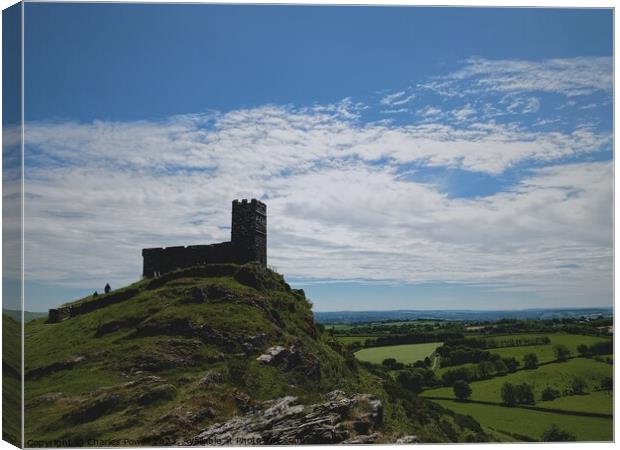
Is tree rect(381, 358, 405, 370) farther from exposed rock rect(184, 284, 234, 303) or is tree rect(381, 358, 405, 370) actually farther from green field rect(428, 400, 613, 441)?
exposed rock rect(184, 284, 234, 303)

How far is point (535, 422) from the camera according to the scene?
116 ft

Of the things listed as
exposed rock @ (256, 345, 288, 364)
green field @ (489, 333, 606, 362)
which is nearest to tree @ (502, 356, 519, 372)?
green field @ (489, 333, 606, 362)

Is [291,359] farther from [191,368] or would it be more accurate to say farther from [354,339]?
[354,339]

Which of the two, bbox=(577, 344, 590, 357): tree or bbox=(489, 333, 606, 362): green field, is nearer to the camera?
bbox=(577, 344, 590, 357): tree

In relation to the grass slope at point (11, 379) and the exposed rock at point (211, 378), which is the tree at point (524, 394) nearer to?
the exposed rock at point (211, 378)

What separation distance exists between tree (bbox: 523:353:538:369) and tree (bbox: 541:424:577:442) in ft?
30.0

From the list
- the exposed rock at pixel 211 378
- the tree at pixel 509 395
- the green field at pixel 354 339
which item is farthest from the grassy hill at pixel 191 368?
the green field at pixel 354 339

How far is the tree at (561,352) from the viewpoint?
1726 inches

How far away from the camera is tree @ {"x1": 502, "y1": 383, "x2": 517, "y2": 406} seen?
127 feet

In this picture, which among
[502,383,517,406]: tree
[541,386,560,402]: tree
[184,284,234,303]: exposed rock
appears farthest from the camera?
[502,383,517,406]: tree

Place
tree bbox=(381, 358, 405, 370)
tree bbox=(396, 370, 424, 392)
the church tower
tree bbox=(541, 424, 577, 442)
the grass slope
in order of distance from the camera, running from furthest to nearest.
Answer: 1. tree bbox=(381, 358, 405, 370)
2. tree bbox=(396, 370, 424, 392)
3. the church tower
4. tree bbox=(541, 424, 577, 442)
5. the grass slope

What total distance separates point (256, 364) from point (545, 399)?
1938 centimetres

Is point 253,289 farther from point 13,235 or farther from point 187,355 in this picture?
point 13,235

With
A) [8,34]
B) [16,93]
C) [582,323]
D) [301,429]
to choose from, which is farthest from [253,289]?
[582,323]
